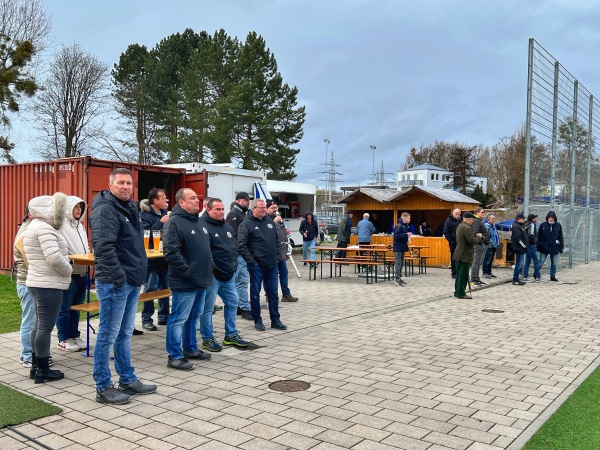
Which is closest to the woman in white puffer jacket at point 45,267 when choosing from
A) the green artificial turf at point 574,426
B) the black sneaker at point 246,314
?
the black sneaker at point 246,314

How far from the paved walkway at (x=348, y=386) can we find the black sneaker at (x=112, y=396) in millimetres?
73

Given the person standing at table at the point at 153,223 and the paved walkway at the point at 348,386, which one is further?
the person standing at table at the point at 153,223

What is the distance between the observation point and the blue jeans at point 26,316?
5.73 metres

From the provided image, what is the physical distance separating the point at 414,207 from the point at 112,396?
1675cm

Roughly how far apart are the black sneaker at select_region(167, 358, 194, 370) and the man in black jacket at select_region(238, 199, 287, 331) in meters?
1.92

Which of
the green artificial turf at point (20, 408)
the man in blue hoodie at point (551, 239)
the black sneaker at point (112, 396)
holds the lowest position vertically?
the green artificial turf at point (20, 408)

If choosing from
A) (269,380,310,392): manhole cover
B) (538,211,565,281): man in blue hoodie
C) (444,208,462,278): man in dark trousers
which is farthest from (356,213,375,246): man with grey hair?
(269,380,310,392): manhole cover

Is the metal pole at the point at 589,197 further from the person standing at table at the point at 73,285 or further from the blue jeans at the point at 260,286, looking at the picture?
the person standing at table at the point at 73,285

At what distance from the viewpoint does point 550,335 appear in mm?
7934

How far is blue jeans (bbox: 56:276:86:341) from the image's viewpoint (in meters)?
6.41

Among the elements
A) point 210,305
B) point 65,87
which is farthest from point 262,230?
point 65,87

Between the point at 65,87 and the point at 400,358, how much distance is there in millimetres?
32764

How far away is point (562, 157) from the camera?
808 inches

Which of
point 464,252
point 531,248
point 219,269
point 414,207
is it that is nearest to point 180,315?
point 219,269
